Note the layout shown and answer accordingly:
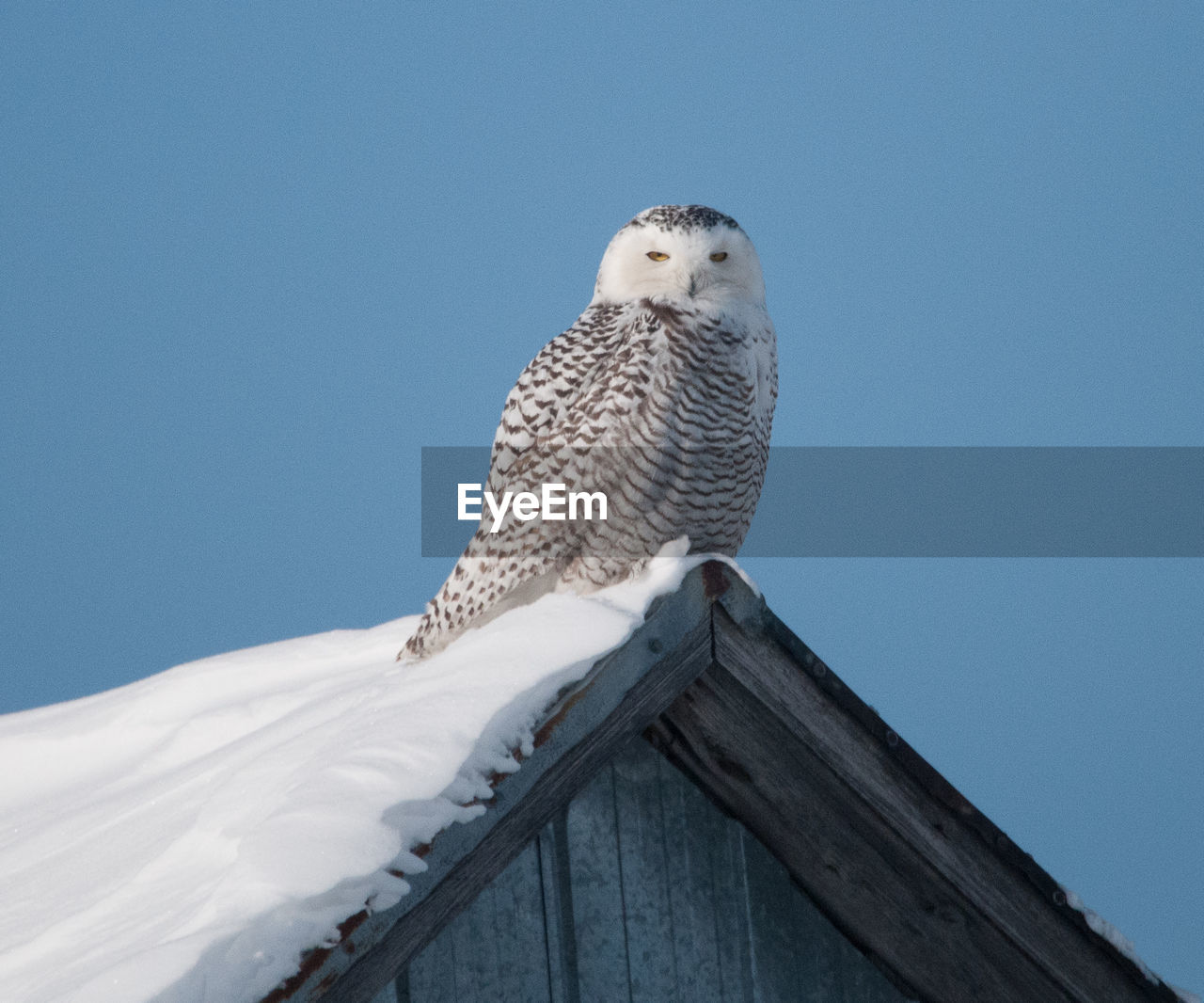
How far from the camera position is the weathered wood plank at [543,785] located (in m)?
1.09

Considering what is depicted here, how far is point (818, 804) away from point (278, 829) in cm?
76

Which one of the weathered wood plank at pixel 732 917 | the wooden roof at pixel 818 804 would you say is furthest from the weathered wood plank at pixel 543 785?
the weathered wood plank at pixel 732 917

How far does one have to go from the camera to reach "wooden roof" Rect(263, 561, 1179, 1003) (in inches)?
52.5

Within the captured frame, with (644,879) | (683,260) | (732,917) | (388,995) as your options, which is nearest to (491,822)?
(388,995)

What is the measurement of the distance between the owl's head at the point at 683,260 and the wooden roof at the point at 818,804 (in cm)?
100

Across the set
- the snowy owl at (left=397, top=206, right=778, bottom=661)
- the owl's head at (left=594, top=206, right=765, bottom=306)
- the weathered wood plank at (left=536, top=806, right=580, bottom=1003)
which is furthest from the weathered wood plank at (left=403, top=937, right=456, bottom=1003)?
the owl's head at (left=594, top=206, right=765, bottom=306)

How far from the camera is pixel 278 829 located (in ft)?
3.51

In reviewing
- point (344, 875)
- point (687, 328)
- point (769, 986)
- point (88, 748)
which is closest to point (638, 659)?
point (344, 875)

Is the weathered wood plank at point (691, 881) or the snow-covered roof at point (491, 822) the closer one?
the snow-covered roof at point (491, 822)

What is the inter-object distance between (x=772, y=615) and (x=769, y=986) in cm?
60

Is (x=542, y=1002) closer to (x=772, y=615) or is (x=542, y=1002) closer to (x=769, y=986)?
(x=769, y=986)

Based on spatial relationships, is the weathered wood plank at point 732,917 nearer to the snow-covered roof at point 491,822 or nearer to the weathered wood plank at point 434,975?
the snow-covered roof at point 491,822

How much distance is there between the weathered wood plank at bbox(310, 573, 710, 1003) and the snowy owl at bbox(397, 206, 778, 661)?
2.32 ft

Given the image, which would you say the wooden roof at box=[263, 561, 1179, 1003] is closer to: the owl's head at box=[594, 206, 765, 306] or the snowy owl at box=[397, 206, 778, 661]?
the snowy owl at box=[397, 206, 778, 661]
